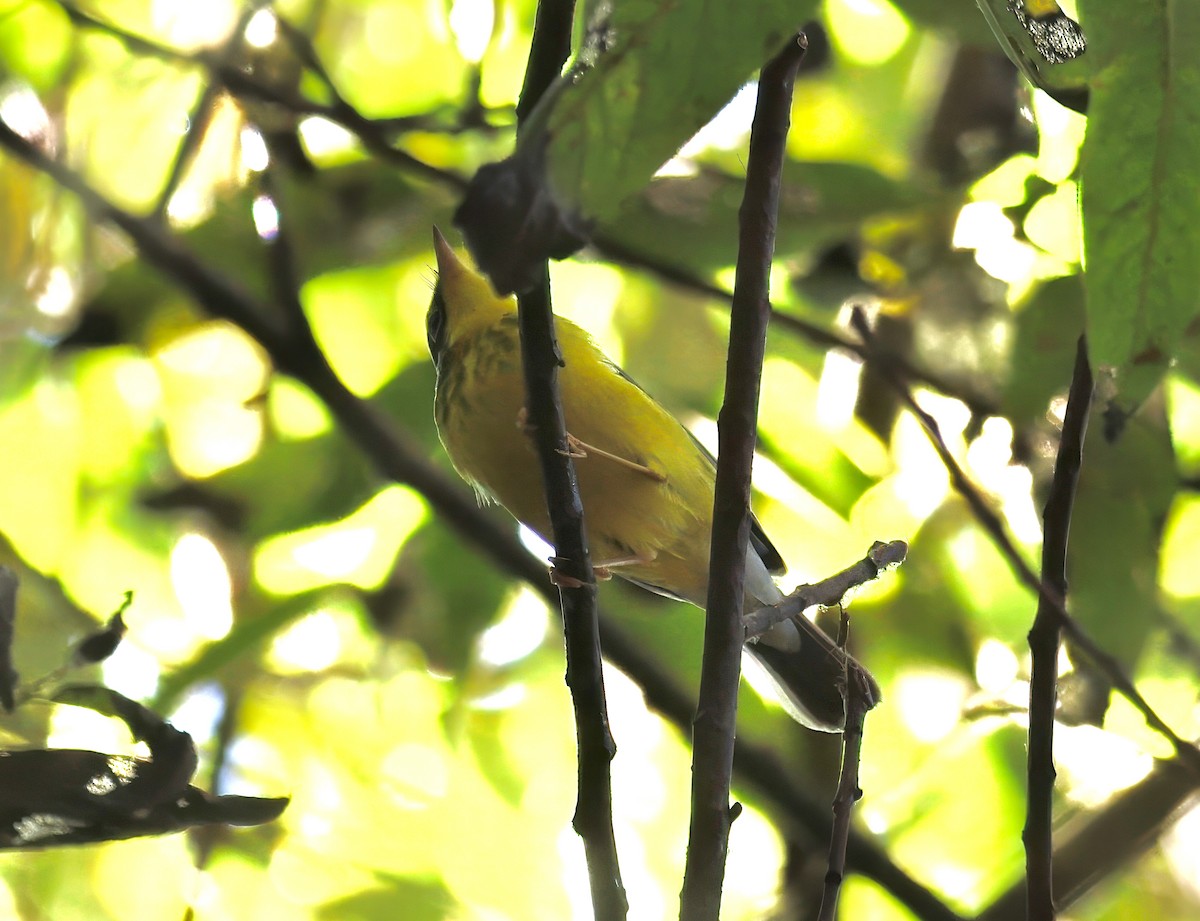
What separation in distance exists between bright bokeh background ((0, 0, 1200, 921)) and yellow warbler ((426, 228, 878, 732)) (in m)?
0.13

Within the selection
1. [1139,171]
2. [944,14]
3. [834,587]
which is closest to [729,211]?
[944,14]

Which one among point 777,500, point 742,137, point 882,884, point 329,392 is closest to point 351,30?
point 742,137

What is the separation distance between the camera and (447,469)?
3.29m

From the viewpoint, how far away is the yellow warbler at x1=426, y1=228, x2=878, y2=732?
2.76m

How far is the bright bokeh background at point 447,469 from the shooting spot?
282 cm

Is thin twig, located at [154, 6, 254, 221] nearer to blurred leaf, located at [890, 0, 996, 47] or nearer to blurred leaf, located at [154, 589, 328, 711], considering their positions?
blurred leaf, located at [154, 589, 328, 711]

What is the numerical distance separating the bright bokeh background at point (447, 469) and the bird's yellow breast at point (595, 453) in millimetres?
A: 173

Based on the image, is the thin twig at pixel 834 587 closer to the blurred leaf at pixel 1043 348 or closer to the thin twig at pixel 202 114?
the blurred leaf at pixel 1043 348

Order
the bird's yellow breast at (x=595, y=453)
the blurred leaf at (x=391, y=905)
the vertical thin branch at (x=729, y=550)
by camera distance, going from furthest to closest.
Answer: the blurred leaf at (x=391, y=905) → the bird's yellow breast at (x=595, y=453) → the vertical thin branch at (x=729, y=550)

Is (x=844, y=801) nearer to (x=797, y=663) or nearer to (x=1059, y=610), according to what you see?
(x=1059, y=610)

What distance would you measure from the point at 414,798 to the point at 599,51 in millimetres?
2853

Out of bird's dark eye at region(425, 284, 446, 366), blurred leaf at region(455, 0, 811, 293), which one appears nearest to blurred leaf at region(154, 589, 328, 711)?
bird's dark eye at region(425, 284, 446, 366)

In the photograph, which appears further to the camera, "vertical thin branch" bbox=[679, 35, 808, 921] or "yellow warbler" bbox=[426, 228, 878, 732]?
"yellow warbler" bbox=[426, 228, 878, 732]

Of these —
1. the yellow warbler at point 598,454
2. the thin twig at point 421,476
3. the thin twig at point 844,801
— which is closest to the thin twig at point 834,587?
the thin twig at point 844,801
